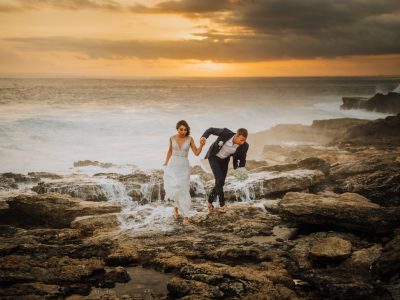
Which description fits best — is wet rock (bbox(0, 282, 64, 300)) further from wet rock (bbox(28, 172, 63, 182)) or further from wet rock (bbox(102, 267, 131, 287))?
wet rock (bbox(28, 172, 63, 182))

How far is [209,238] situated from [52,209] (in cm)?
391

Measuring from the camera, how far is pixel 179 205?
8359 millimetres

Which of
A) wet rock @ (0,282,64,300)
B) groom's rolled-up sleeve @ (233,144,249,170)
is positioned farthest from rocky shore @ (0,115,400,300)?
groom's rolled-up sleeve @ (233,144,249,170)

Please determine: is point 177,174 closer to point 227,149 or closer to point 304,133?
point 227,149

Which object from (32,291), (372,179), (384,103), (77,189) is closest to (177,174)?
(77,189)

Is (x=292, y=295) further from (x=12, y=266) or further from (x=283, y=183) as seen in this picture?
(x=283, y=183)

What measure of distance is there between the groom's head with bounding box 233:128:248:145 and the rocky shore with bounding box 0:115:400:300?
5.50ft

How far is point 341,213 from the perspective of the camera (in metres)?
7.17

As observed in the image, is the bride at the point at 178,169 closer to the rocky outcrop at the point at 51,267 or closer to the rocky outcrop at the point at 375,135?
the rocky outcrop at the point at 51,267

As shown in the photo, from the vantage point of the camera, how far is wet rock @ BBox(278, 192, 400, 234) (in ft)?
22.6

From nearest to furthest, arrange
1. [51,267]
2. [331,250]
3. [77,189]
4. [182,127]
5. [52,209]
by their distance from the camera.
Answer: [51,267] → [331,250] → [182,127] → [52,209] → [77,189]

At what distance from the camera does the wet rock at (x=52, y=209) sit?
28.1 ft

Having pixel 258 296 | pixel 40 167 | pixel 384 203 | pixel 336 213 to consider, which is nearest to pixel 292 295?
pixel 258 296

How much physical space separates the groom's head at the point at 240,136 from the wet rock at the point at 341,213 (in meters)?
1.60
